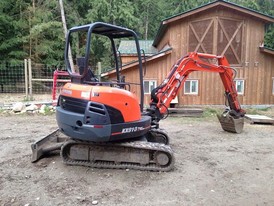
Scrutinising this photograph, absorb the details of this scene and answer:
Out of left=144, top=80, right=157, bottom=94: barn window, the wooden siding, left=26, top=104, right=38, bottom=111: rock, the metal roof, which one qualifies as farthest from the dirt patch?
the metal roof

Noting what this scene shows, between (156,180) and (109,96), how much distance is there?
59.9 inches

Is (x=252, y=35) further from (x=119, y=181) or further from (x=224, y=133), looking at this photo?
(x=119, y=181)

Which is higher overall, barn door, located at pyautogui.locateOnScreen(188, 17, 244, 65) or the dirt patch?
barn door, located at pyautogui.locateOnScreen(188, 17, 244, 65)

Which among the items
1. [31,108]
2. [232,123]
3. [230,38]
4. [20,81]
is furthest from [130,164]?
[20,81]

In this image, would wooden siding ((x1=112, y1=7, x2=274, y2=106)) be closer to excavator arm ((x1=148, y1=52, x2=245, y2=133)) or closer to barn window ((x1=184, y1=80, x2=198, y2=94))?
barn window ((x1=184, y1=80, x2=198, y2=94))

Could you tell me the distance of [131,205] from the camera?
3.68 metres

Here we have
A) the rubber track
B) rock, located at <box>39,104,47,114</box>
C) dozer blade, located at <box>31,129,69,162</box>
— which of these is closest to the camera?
the rubber track

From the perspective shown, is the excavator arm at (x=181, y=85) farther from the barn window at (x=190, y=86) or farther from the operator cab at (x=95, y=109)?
the barn window at (x=190, y=86)

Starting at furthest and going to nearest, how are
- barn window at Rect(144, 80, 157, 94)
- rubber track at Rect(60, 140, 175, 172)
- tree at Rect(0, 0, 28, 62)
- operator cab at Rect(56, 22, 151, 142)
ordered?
tree at Rect(0, 0, 28, 62) < barn window at Rect(144, 80, 157, 94) < rubber track at Rect(60, 140, 175, 172) < operator cab at Rect(56, 22, 151, 142)

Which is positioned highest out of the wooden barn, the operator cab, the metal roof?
the metal roof

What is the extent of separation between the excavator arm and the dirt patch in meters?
1.00

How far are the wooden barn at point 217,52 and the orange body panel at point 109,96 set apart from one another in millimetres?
7440

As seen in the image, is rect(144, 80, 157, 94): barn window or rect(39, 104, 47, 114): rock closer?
rect(39, 104, 47, 114): rock

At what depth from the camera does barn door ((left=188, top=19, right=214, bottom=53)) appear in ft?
40.6
